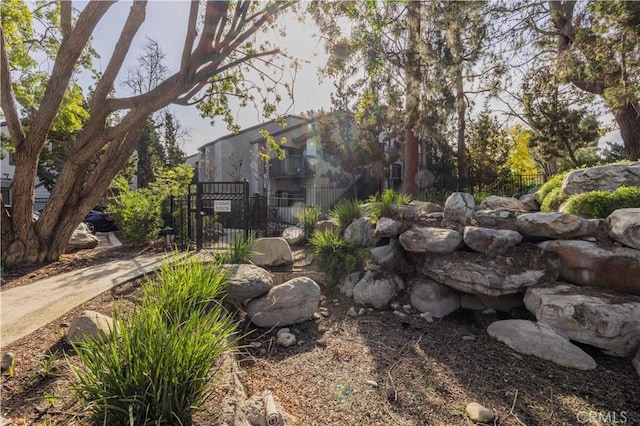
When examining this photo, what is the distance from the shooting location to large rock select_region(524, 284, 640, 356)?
3438 mm

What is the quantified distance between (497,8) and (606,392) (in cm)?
925

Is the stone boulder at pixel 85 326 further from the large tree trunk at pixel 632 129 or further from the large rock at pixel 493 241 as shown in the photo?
the large tree trunk at pixel 632 129

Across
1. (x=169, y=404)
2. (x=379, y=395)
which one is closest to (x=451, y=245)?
(x=379, y=395)

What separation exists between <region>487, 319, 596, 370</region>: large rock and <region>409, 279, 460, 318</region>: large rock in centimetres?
71

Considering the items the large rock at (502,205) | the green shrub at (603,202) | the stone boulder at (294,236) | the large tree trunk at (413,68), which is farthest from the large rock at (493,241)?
the stone boulder at (294,236)

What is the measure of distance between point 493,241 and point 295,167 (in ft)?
48.6

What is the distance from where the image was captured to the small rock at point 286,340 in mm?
3656

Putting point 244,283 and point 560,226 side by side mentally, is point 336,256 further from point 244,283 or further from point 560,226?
point 560,226

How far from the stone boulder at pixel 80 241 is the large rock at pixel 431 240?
801 centimetres

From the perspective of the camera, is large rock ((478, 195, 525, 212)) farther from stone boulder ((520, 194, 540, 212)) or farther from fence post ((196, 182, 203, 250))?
fence post ((196, 182, 203, 250))

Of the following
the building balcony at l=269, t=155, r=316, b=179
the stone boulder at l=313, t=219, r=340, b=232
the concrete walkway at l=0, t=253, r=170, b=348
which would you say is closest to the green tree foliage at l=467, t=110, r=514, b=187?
the building balcony at l=269, t=155, r=316, b=179

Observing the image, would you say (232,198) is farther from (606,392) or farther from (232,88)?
(606,392)

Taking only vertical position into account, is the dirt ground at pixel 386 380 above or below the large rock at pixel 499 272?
below

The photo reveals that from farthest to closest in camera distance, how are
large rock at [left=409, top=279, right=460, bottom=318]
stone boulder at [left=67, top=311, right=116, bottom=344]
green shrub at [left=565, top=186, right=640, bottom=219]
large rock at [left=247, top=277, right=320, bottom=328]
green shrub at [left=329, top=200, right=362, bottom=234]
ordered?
green shrub at [left=329, top=200, right=362, bottom=234]
large rock at [left=409, top=279, right=460, bottom=318]
green shrub at [left=565, top=186, right=640, bottom=219]
large rock at [left=247, top=277, right=320, bottom=328]
stone boulder at [left=67, top=311, right=116, bottom=344]
